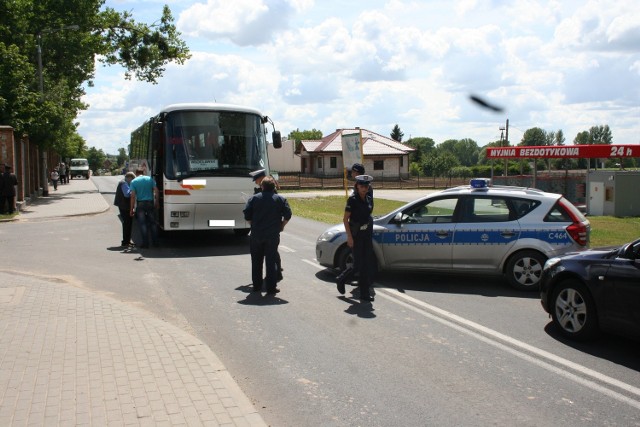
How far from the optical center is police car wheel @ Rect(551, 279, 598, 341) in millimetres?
6715

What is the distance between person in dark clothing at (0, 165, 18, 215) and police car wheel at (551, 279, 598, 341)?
64.2 feet

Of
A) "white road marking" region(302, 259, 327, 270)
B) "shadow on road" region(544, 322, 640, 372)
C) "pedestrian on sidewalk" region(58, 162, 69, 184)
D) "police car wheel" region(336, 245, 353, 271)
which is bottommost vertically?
"shadow on road" region(544, 322, 640, 372)

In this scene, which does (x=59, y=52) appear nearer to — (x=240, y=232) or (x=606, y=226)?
(x=240, y=232)

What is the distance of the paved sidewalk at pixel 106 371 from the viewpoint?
15.1 ft

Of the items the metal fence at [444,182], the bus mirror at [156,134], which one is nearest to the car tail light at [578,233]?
the bus mirror at [156,134]

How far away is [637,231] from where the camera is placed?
19.6 meters

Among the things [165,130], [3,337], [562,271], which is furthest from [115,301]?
[165,130]

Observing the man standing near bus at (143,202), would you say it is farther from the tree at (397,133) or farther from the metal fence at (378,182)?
the tree at (397,133)

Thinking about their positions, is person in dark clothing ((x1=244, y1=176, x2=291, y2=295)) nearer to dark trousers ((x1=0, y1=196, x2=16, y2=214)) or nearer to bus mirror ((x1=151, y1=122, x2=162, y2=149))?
bus mirror ((x1=151, y1=122, x2=162, y2=149))

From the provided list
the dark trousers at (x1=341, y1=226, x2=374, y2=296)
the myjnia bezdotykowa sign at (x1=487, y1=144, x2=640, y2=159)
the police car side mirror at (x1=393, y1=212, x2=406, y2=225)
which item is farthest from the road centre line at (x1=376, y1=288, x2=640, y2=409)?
the myjnia bezdotykowa sign at (x1=487, y1=144, x2=640, y2=159)

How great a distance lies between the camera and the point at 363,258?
349 inches

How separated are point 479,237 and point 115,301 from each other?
17.1 ft

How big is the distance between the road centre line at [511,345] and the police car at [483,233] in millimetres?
858

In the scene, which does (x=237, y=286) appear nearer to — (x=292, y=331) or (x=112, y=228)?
(x=292, y=331)
